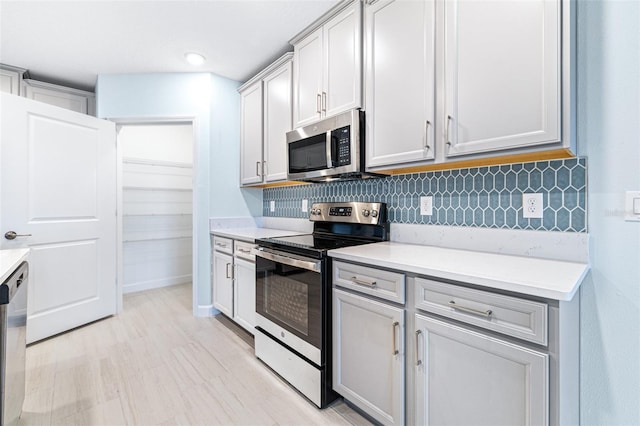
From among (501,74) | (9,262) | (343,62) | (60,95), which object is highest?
(60,95)

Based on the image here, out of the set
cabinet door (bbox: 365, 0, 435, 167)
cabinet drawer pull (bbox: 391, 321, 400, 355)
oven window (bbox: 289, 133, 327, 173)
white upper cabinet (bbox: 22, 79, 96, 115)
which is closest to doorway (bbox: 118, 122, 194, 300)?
white upper cabinet (bbox: 22, 79, 96, 115)

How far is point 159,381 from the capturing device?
1945 millimetres

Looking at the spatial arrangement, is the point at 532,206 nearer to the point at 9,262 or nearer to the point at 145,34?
the point at 9,262

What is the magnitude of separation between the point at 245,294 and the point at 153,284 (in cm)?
220

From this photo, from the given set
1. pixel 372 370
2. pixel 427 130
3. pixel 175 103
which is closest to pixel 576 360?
pixel 372 370

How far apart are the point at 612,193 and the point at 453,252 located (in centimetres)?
67

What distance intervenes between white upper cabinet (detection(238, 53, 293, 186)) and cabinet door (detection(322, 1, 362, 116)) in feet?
1.66

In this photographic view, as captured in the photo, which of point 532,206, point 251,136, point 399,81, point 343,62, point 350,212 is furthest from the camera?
point 251,136

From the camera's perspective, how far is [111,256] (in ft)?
9.91

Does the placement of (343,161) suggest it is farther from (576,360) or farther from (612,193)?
(576,360)

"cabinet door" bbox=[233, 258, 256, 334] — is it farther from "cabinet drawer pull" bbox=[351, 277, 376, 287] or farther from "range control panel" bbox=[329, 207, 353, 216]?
"cabinet drawer pull" bbox=[351, 277, 376, 287]

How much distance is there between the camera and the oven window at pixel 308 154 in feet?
6.98

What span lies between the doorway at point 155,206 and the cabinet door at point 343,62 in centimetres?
229

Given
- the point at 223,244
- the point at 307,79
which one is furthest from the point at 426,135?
the point at 223,244
